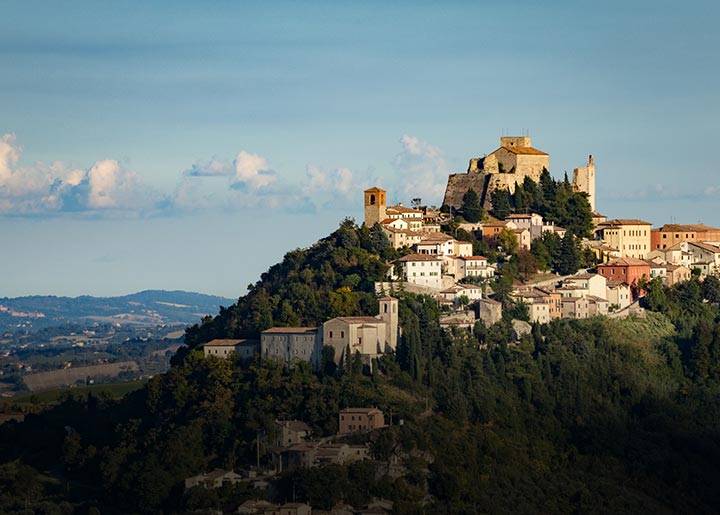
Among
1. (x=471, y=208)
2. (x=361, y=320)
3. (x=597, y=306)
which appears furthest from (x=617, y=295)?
(x=361, y=320)

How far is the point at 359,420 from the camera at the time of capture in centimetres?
6097

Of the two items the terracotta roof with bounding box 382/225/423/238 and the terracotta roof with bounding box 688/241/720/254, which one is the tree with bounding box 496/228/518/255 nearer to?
the terracotta roof with bounding box 382/225/423/238

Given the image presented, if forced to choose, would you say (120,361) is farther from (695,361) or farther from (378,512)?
(378,512)

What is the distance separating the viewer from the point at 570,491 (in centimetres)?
6297

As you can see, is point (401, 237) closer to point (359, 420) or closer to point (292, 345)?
point (292, 345)

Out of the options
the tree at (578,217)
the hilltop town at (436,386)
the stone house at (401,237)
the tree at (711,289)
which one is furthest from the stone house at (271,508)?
the tree at (711,289)

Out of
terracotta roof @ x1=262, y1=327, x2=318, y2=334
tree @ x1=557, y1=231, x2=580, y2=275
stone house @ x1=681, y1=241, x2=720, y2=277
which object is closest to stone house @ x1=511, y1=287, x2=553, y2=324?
tree @ x1=557, y1=231, x2=580, y2=275

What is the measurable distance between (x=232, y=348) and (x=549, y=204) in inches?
849

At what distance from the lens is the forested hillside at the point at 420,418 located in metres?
59.9

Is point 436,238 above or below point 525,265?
above

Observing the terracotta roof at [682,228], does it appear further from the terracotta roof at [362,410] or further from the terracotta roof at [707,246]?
the terracotta roof at [362,410]

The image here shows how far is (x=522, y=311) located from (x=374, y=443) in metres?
15.7

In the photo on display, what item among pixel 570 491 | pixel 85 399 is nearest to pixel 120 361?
pixel 85 399

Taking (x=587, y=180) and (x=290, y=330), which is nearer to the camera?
(x=290, y=330)
